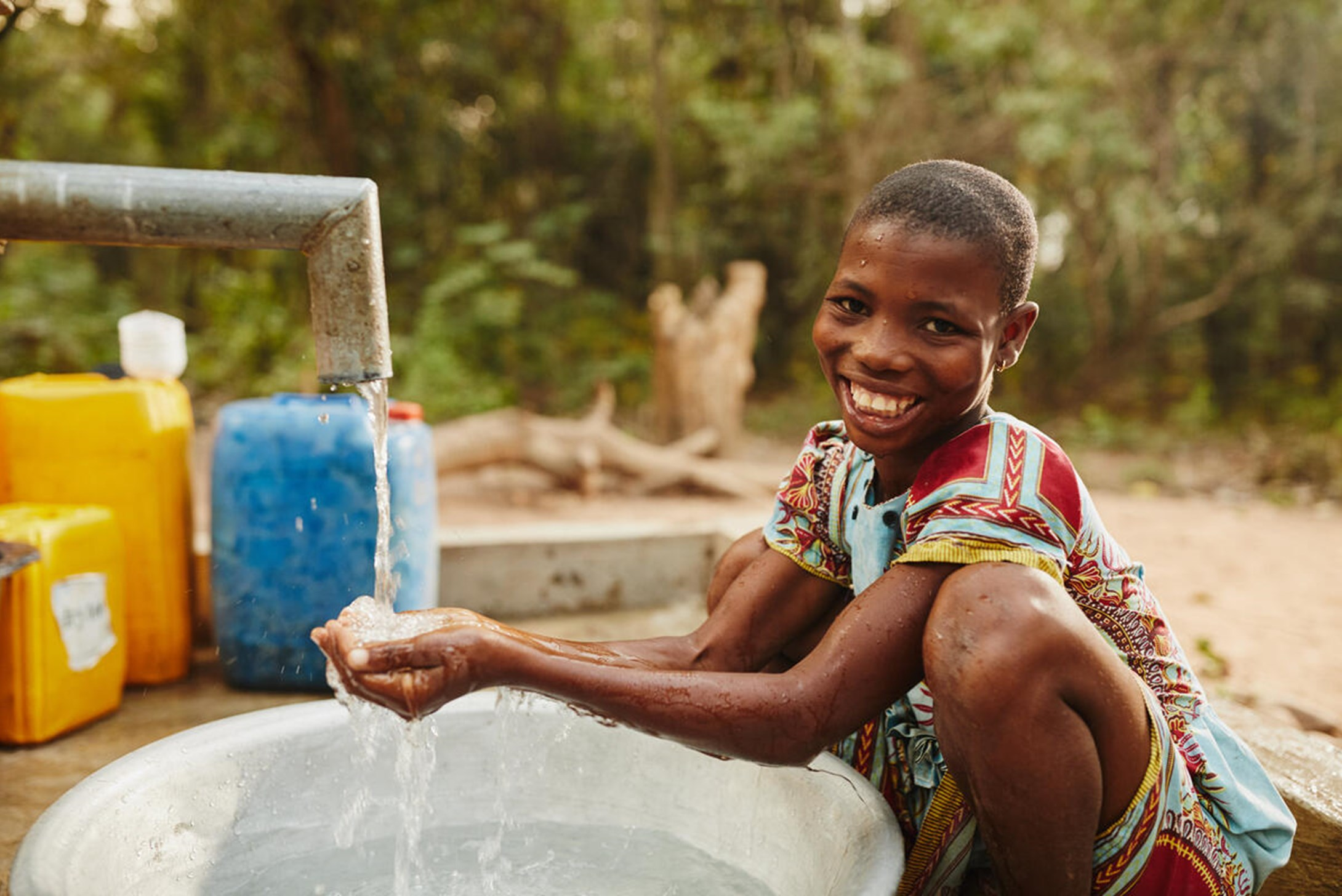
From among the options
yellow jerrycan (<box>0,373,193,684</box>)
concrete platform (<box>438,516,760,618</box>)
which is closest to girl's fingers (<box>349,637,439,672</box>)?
yellow jerrycan (<box>0,373,193,684</box>)

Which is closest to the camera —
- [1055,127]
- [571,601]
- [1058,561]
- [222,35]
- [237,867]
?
[1058,561]

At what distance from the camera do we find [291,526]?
8.09 ft

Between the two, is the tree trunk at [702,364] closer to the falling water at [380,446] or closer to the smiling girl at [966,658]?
the falling water at [380,446]

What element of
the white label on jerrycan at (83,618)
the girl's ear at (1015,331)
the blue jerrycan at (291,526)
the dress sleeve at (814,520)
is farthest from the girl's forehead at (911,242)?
the white label on jerrycan at (83,618)

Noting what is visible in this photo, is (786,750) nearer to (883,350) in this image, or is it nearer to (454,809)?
(883,350)

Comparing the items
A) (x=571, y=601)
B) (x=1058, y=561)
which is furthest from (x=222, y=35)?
(x=1058, y=561)

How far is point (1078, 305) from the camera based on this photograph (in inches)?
368

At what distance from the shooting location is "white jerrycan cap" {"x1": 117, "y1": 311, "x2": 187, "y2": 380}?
8.27 ft

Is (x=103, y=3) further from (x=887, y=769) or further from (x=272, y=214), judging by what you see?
(x=887, y=769)

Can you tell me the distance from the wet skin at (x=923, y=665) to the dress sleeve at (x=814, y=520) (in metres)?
0.18

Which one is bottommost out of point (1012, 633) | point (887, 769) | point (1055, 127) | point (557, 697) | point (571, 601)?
point (571, 601)

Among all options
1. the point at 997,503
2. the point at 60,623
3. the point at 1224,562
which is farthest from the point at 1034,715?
the point at 1224,562

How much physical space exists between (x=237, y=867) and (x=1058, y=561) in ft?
3.67

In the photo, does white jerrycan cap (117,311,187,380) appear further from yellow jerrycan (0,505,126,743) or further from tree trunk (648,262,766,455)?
tree trunk (648,262,766,455)
